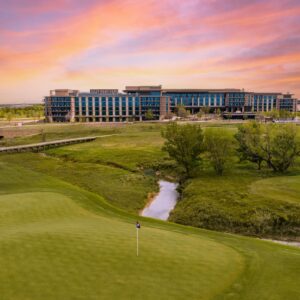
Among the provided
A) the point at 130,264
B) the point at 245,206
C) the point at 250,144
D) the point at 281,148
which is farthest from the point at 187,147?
the point at 130,264

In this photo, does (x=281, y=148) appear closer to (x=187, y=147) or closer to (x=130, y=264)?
(x=187, y=147)

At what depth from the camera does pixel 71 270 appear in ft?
55.7

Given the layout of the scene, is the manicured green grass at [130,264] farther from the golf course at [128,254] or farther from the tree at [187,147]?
the tree at [187,147]

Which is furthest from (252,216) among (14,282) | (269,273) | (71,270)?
(14,282)

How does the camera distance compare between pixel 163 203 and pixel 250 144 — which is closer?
pixel 163 203

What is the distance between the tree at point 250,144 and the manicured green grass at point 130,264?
1326 inches

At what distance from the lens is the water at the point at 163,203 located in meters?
38.7

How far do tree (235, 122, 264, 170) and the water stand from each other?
A: 15737 millimetres

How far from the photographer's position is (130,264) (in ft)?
58.5

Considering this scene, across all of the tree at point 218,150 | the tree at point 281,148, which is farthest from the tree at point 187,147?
the tree at point 281,148

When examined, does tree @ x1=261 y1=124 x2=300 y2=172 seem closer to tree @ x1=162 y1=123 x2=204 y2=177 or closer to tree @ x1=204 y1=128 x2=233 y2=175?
tree @ x1=204 y1=128 x2=233 y2=175

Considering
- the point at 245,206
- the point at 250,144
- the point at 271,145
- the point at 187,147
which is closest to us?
the point at 245,206

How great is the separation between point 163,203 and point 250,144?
24.0m

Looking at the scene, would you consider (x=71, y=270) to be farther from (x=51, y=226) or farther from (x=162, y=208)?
(x=162, y=208)
